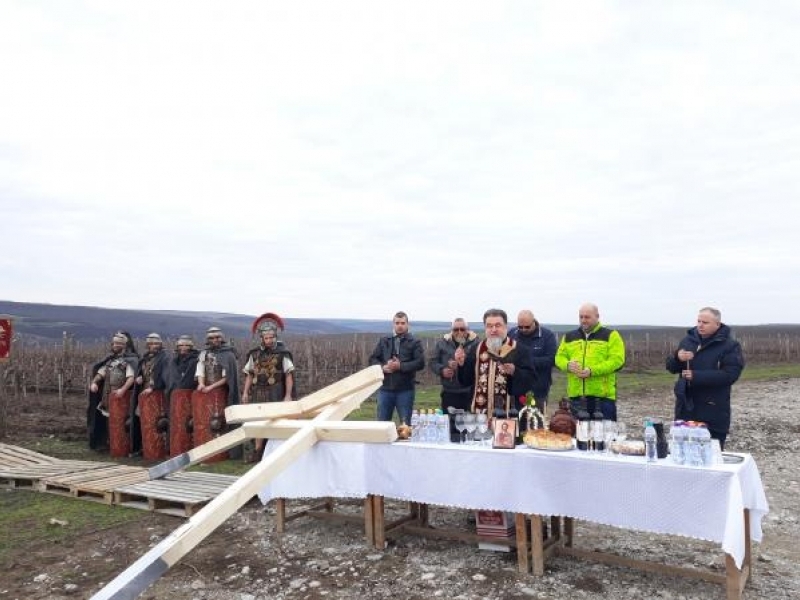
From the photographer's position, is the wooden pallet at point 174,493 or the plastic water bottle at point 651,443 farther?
the wooden pallet at point 174,493

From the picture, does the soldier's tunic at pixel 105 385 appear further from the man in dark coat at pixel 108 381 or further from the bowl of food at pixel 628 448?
the bowl of food at pixel 628 448

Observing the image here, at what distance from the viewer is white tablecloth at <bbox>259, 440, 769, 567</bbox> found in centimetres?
348

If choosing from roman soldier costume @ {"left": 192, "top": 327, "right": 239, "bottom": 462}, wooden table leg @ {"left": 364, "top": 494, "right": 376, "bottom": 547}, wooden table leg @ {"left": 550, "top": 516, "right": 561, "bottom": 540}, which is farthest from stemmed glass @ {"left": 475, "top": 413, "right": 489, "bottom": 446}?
roman soldier costume @ {"left": 192, "top": 327, "right": 239, "bottom": 462}

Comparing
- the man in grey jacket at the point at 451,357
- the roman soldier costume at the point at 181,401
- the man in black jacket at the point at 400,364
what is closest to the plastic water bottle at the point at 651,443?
the man in grey jacket at the point at 451,357

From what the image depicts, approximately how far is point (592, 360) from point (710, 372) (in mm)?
910

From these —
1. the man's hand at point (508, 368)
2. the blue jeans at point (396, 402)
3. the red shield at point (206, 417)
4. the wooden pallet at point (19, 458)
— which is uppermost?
the man's hand at point (508, 368)

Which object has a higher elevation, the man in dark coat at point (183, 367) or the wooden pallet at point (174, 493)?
the man in dark coat at point (183, 367)

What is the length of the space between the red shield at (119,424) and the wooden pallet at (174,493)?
2.67 metres

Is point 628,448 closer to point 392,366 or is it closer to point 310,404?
point 310,404

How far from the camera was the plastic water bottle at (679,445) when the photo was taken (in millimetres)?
3650

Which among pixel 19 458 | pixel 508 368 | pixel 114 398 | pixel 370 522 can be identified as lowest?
pixel 19 458

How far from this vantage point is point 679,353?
5125 millimetres

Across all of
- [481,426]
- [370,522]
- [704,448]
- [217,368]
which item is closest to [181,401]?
[217,368]

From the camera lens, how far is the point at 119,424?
9.11m
